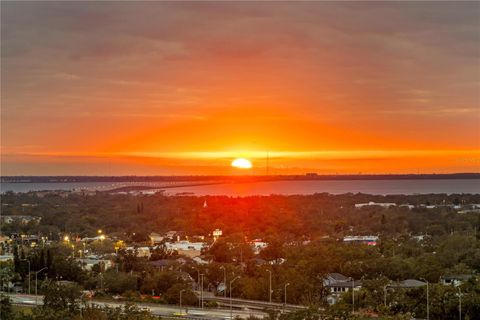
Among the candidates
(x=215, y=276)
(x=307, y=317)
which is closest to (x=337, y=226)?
(x=215, y=276)

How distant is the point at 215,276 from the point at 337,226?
32.1 meters

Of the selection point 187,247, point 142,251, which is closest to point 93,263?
point 142,251

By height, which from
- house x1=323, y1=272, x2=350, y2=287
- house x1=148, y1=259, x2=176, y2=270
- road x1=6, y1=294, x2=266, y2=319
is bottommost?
road x1=6, y1=294, x2=266, y2=319

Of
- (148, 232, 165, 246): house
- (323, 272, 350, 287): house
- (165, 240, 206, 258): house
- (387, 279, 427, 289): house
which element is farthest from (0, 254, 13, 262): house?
(387, 279, 427, 289): house

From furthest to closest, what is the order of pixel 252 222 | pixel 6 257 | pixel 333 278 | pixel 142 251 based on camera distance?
pixel 252 222
pixel 142 251
pixel 6 257
pixel 333 278

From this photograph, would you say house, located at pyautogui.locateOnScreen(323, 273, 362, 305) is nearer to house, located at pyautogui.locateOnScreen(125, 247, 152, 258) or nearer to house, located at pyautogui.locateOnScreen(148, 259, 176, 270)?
house, located at pyautogui.locateOnScreen(148, 259, 176, 270)

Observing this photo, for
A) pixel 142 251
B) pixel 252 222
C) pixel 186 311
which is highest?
pixel 252 222

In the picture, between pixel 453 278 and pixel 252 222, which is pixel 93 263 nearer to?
pixel 453 278

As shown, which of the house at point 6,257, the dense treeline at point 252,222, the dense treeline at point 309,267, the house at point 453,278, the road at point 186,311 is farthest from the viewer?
the dense treeline at point 252,222

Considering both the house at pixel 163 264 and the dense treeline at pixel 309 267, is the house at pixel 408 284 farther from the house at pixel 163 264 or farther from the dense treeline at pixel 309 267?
the house at pixel 163 264

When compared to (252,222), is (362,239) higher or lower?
lower

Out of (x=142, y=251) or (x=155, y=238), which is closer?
(x=142, y=251)

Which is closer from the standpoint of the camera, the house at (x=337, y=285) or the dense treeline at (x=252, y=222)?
the house at (x=337, y=285)

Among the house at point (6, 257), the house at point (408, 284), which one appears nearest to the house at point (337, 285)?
the house at point (408, 284)
